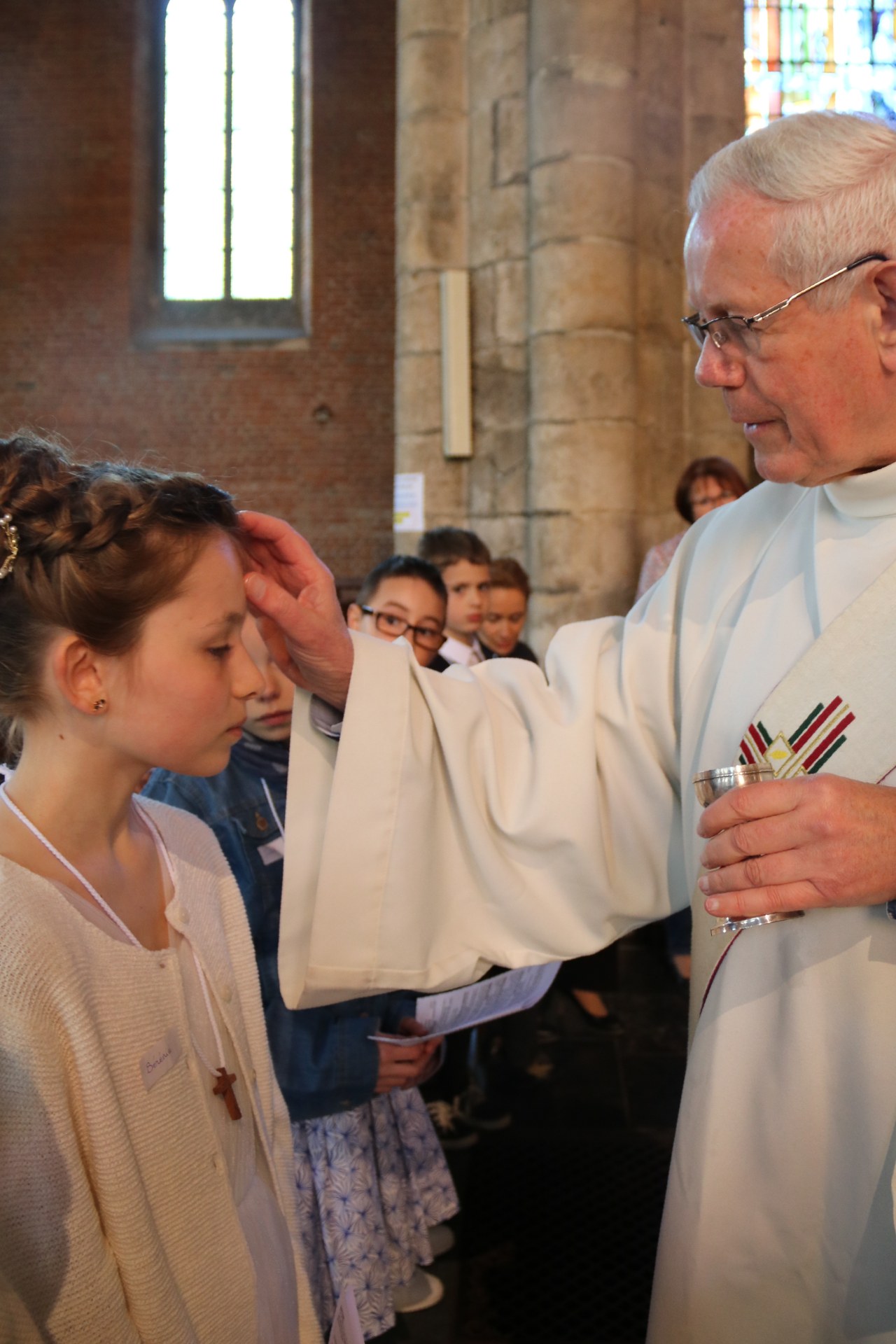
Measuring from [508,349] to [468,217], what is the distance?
2.24ft

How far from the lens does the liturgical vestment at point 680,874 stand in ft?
4.57

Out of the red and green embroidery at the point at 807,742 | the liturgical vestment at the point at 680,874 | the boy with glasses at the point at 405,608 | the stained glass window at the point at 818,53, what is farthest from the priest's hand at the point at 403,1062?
the stained glass window at the point at 818,53

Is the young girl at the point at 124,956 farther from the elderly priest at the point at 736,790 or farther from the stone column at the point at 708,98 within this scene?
the stone column at the point at 708,98

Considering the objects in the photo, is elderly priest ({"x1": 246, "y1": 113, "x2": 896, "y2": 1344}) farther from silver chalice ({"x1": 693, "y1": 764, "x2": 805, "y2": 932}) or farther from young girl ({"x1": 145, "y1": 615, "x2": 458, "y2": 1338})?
young girl ({"x1": 145, "y1": 615, "x2": 458, "y2": 1338})

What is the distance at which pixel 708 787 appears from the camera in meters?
1.25

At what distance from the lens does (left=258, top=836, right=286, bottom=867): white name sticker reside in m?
2.20

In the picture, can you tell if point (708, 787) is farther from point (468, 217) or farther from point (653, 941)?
point (468, 217)

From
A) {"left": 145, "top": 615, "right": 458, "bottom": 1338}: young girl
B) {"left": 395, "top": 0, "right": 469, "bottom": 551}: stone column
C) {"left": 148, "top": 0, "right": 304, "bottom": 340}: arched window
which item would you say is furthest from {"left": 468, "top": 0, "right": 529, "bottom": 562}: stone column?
{"left": 148, "top": 0, "right": 304, "bottom": 340}: arched window

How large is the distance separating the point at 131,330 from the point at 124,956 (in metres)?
11.2

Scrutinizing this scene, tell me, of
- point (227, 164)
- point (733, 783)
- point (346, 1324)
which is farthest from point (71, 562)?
point (227, 164)

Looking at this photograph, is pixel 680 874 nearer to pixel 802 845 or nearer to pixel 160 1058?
pixel 802 845

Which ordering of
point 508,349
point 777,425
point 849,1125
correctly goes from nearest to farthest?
1. point 849,1125
2. point 777,425
3. point 508,349

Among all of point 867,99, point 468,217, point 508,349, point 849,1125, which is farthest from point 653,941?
point 867,99

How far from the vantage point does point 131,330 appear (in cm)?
1164
